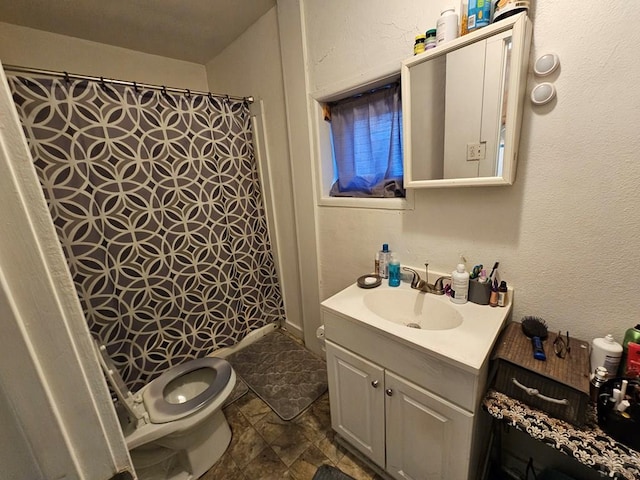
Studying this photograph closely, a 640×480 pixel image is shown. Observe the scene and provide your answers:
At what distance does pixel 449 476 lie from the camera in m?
0.95

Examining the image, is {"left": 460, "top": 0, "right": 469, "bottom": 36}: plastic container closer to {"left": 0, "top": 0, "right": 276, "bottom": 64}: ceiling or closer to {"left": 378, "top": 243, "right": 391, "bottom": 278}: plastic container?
{"left": 378, "top": 243, "right": 391, "bottom": 278}: plastic container

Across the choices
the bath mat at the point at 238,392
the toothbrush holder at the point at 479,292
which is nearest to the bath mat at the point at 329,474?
the bath mat at the point at 238,392

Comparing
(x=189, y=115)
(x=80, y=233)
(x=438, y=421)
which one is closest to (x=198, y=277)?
(x=80, y=233)

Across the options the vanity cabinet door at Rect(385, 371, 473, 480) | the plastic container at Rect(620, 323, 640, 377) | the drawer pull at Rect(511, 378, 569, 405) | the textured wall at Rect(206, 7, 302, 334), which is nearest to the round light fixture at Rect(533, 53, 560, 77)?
the plastic container at Rect(620, 323, 640, 377)

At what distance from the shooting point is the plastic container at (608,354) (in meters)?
0.83

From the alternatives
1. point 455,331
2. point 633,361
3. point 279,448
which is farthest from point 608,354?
point 279,448

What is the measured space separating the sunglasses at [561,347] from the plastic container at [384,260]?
0.67 m

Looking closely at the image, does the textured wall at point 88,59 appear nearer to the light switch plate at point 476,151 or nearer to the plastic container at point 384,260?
the plastic container at point 384,260

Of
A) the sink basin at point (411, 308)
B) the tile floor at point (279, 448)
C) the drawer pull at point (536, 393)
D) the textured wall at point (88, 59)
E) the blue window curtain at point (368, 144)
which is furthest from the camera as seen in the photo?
the textured wall at point (88, 59)

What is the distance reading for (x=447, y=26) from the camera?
3.19 feet

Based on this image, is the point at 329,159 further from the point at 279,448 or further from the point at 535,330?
the point at 279,448

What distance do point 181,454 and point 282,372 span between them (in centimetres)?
71

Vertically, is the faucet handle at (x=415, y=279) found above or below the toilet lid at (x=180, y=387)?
above

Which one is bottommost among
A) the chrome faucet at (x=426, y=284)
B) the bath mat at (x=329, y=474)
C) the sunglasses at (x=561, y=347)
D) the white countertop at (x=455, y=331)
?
the bath mat at (x=329, y=474)
